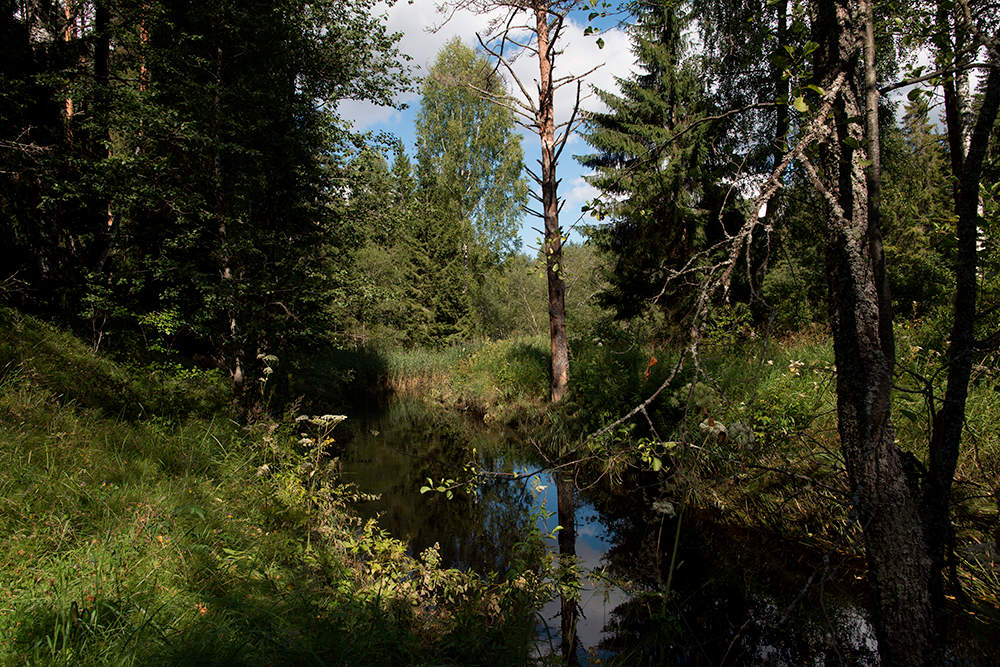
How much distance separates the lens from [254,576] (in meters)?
3.03

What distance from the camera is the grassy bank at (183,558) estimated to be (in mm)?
2006

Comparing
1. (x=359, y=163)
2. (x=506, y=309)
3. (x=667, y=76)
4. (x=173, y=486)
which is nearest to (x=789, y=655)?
(x=173, y=486)

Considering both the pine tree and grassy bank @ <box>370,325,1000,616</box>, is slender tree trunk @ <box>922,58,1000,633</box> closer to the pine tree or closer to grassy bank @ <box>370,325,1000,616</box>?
grassy bank @ <box>370,325,1000,616</box>

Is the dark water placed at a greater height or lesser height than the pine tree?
lesser

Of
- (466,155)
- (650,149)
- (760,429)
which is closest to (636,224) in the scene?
(650,149)

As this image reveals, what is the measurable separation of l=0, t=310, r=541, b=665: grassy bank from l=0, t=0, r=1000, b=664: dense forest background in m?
0.91

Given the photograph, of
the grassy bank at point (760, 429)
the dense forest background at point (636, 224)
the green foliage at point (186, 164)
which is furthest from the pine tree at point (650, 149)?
the green foliage at point (186, 164)

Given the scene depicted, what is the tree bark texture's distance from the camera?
1.52m

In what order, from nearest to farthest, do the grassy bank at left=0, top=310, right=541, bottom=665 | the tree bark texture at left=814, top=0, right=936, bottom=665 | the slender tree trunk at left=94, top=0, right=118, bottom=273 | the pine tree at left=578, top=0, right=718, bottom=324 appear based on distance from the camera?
1. the tree bark texture at left=814, top=0, right=936, bottom=665
2. the grassy bank at left=0, top=310, right=541, bottom=665
3. the slender tree trunk at left=94, top=0, right=118, bottom=273
4. the pine tree at left=578, top=0, right=718, bottom=324

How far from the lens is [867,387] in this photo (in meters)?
1.55

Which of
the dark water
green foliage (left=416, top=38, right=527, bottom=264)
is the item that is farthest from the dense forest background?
green foliage (left=416, top=38, right=527, bottom=264)

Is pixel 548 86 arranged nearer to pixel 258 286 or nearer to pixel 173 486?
pixel 258 286

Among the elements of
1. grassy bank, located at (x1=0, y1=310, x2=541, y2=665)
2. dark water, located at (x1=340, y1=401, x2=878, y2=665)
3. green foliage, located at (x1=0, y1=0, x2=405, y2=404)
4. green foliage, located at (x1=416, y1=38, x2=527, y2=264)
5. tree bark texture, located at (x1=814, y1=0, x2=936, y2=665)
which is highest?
green foliage, located at (x1=416, y1=38, x2=527, y2=264)

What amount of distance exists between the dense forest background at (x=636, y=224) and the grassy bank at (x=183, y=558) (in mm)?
907
